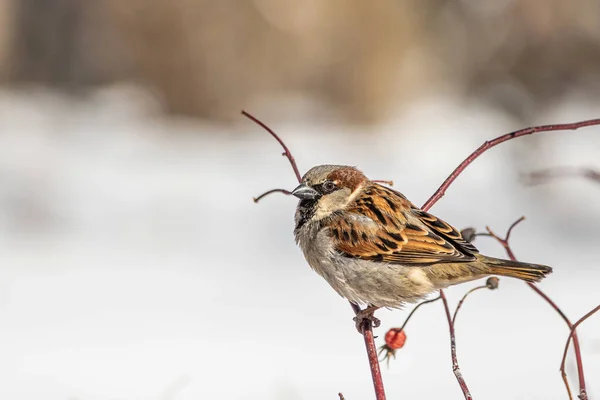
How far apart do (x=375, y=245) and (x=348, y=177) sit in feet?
0.85

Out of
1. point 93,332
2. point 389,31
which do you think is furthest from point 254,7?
point 93,332

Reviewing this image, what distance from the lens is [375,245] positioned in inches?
109

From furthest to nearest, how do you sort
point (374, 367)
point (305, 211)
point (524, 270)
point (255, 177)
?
point (255, 177)
point (305, 211)
point (524, 270)
point (374, 367)

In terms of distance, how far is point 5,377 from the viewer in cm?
521

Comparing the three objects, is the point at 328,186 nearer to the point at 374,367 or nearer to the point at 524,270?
the point at 524,270

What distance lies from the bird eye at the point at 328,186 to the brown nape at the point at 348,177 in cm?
2

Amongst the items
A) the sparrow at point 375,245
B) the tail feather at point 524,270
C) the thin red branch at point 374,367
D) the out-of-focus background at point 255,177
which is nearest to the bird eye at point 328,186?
the sparrow at point 375,245

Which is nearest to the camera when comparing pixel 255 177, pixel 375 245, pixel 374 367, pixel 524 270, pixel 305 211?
pixel 374 367

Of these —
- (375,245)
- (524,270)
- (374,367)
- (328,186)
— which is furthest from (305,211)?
(374,367)

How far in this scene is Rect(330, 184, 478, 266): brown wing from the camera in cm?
273

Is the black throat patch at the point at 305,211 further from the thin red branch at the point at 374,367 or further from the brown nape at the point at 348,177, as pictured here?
the thin red branch at the point at 374,367

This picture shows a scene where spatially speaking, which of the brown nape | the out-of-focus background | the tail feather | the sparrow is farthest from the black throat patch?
the out-of-focus background

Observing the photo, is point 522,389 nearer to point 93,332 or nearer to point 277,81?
point 93,332

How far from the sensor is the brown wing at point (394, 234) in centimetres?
273
